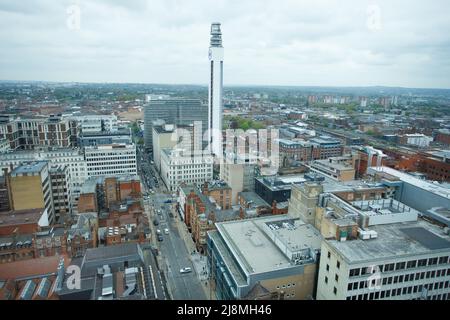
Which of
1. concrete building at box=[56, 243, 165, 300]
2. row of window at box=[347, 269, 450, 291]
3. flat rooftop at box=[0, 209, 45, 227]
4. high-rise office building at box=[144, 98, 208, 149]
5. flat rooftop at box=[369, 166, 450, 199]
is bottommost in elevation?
flat rooftop at box=[0, 209, 45, 227]

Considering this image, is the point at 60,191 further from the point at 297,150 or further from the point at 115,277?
the point at 297,150

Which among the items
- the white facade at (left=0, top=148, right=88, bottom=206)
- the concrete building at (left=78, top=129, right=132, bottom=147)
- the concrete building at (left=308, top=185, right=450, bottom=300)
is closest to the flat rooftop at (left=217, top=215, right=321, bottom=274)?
the concrete building at (left=308, top=185, right=450, bottom=300)

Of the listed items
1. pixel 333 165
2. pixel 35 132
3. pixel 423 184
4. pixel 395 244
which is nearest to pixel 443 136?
pixel 333 165

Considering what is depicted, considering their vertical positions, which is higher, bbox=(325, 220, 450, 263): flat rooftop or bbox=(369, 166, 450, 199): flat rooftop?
bbox=(325, 220, 450, 263): flat rooftop

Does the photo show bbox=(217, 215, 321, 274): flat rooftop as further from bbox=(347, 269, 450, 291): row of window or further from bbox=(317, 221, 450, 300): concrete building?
bbox=(347, 269, 450, 291): row of window

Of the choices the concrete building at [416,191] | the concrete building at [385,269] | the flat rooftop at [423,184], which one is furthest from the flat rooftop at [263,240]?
the flat rooftop at [423,184]
